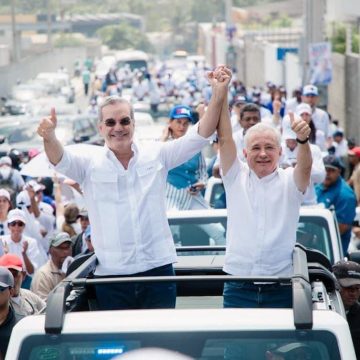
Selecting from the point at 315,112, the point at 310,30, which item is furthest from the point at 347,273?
the point at 310,30

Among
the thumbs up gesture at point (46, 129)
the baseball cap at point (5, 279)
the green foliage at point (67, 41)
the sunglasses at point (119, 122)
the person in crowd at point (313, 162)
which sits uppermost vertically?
the sunglasses at point (119, 122)

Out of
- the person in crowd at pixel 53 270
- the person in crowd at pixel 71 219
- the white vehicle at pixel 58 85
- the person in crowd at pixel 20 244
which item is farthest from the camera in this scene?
the white vehicle at pixel 58 85

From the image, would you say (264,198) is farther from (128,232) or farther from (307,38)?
(307,38)

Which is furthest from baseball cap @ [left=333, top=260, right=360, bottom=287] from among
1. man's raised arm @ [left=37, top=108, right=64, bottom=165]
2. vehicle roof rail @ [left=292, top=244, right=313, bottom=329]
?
vehicle roof rail @ [left=292, top=244, right=313, bottom=329]

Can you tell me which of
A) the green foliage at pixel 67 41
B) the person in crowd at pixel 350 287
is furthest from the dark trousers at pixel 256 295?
the green foliage at pixel 67 41

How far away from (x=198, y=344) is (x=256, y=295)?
1298 mm

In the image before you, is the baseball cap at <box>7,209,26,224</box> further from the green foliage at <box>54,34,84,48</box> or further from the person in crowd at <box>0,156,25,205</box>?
the green foliage at <box>54,34,84,48</box>

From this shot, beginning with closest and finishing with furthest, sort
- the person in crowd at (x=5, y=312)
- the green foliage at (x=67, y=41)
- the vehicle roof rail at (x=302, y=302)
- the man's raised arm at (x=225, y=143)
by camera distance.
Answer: the vehicle roof rail at (x=302, y=302) < the man's raised arm at (x=225, y=143) < the person in crowd at (x=5, y=312) < the green foliage at (x=67, y=41)

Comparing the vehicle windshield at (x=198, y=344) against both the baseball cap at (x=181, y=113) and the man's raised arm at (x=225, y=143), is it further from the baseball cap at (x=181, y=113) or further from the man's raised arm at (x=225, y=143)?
the baseball cap at (x=181, y=113)

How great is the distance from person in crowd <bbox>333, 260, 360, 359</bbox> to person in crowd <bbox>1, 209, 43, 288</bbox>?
17.2ft

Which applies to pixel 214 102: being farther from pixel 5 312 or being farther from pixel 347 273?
pixel 5 312

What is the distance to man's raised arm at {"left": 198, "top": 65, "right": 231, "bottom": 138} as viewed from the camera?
20.3 ft

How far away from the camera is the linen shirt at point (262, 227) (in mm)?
6078

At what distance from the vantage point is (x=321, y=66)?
29.2 metres
